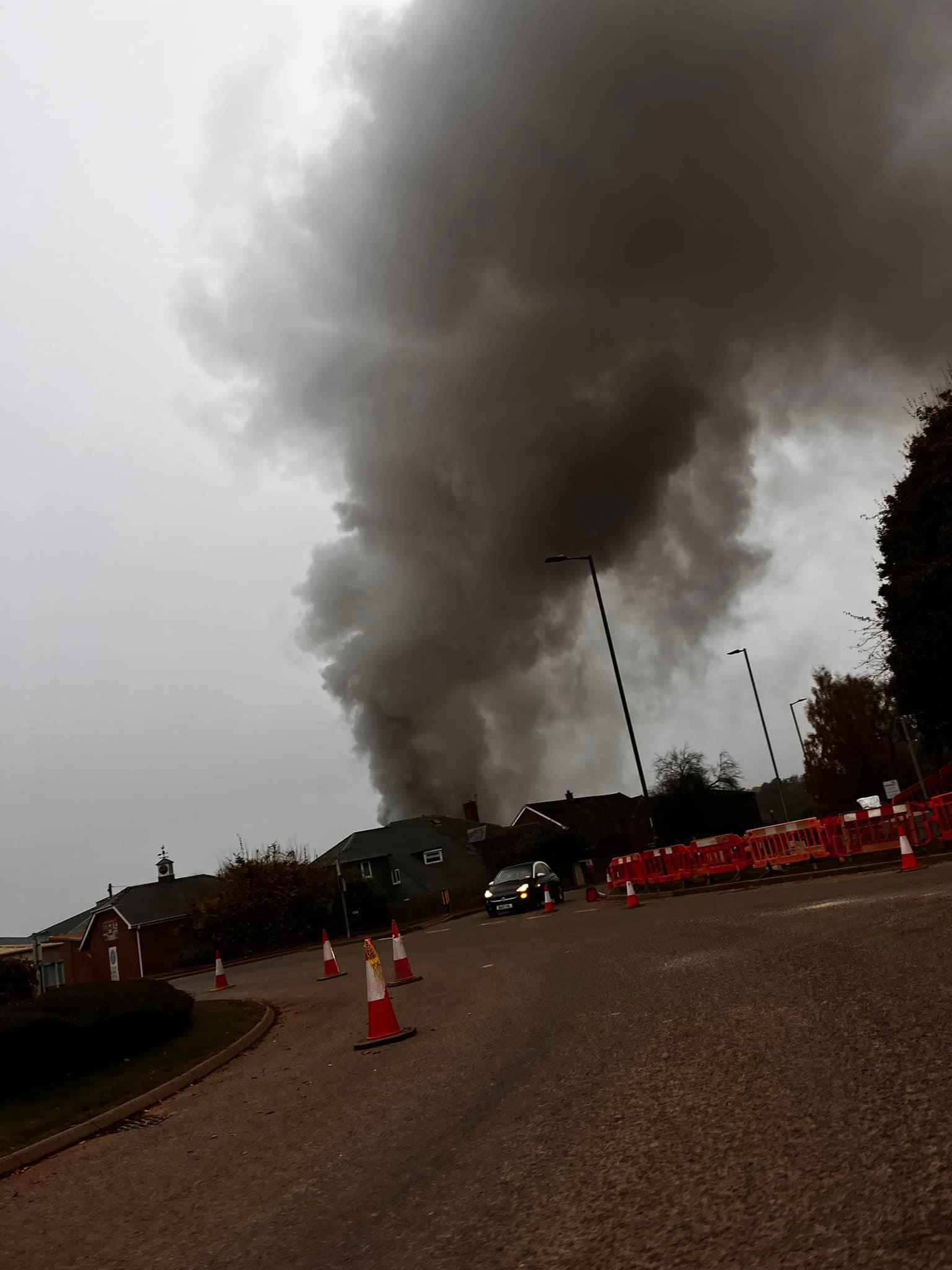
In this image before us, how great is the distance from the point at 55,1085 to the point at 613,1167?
748cm

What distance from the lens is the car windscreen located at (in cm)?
3077

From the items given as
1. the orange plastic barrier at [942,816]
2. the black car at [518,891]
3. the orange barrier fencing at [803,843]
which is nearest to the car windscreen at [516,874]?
the black car at [518,891]

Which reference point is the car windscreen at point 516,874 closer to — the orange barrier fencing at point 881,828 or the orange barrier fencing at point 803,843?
the orange barrier fencing at point 803,843

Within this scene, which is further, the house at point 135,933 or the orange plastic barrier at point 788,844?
the house at point 135,933

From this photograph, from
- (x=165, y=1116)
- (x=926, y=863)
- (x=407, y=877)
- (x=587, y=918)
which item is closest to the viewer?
(x=165, y=1116)

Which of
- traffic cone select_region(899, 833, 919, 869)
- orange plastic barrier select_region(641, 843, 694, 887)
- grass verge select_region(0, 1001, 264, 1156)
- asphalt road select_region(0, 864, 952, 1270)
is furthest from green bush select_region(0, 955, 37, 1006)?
traffic cone select_region(899, 833, 919, 869)

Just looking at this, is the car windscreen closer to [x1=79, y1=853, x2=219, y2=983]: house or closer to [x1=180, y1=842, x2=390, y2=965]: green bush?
[x1=180, y1=842, x2=390, y2=965]: green bush

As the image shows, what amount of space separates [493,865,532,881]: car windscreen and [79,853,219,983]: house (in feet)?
85.3

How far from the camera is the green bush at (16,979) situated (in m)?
17.4

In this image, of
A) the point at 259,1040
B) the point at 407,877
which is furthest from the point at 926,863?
the point at 407,877

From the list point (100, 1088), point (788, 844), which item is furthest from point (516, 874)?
point (100, 1088)

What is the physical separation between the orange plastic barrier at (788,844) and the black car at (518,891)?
9076 mm

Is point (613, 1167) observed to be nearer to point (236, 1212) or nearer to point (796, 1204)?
point (796, 1204)

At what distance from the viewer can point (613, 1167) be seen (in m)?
3.93
